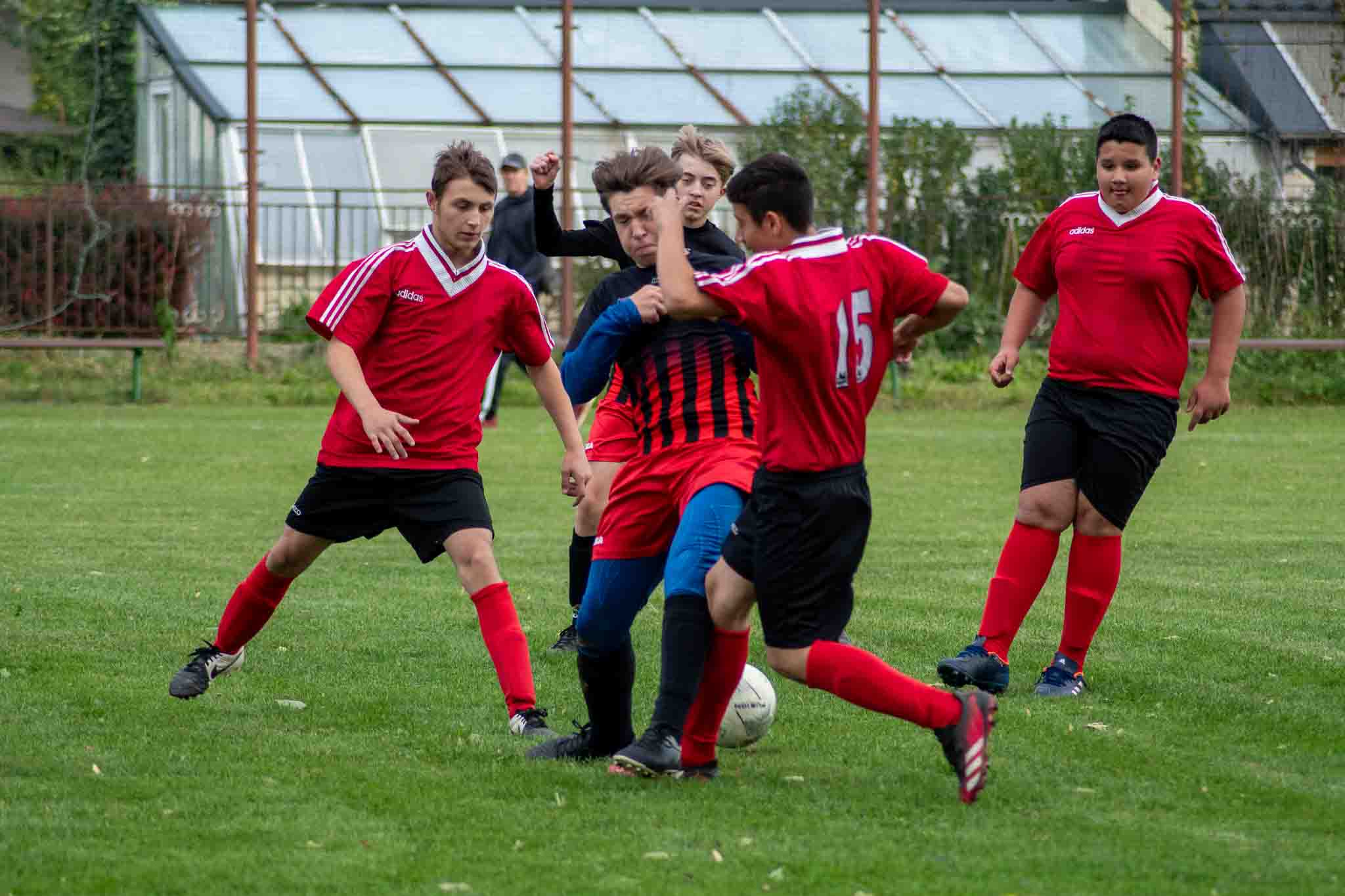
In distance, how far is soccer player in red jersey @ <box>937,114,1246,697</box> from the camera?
636 cm

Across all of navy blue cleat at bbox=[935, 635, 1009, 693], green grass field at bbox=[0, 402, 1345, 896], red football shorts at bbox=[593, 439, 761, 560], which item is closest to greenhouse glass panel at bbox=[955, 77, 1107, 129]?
green grass field at bbox=[0, 402, 1345, 896]

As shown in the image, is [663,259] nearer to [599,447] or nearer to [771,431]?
[771,431]

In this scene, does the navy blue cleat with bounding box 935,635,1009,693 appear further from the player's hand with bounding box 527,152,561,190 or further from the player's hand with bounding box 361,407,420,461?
the player's hand with bounding box 527,152,561,190

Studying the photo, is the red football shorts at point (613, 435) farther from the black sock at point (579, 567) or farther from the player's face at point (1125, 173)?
the player's face at point (1125, 173)

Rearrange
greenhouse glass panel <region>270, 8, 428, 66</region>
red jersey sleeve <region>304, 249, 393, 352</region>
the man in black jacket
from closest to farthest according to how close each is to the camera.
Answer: red jersey sleeve <region>304, 249, 393, 352</region> → the man in black jacket → greenhouse glass panel <region>270, 8, 428, 66</region>

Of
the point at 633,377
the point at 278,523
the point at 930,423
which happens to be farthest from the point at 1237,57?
the point at 633,377

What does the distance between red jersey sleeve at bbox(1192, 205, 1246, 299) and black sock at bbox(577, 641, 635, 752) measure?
8.28 ft

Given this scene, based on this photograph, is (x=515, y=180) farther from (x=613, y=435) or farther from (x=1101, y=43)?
(x=1101, y=43)

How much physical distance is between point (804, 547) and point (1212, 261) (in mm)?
2497

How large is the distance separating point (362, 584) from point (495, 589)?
3.04m

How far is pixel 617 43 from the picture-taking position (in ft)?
81.5

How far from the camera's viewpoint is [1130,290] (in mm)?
6359

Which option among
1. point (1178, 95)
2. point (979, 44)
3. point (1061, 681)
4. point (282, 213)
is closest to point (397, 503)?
point (1061, 681)

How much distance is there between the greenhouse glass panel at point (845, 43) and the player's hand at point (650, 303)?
790 inches
